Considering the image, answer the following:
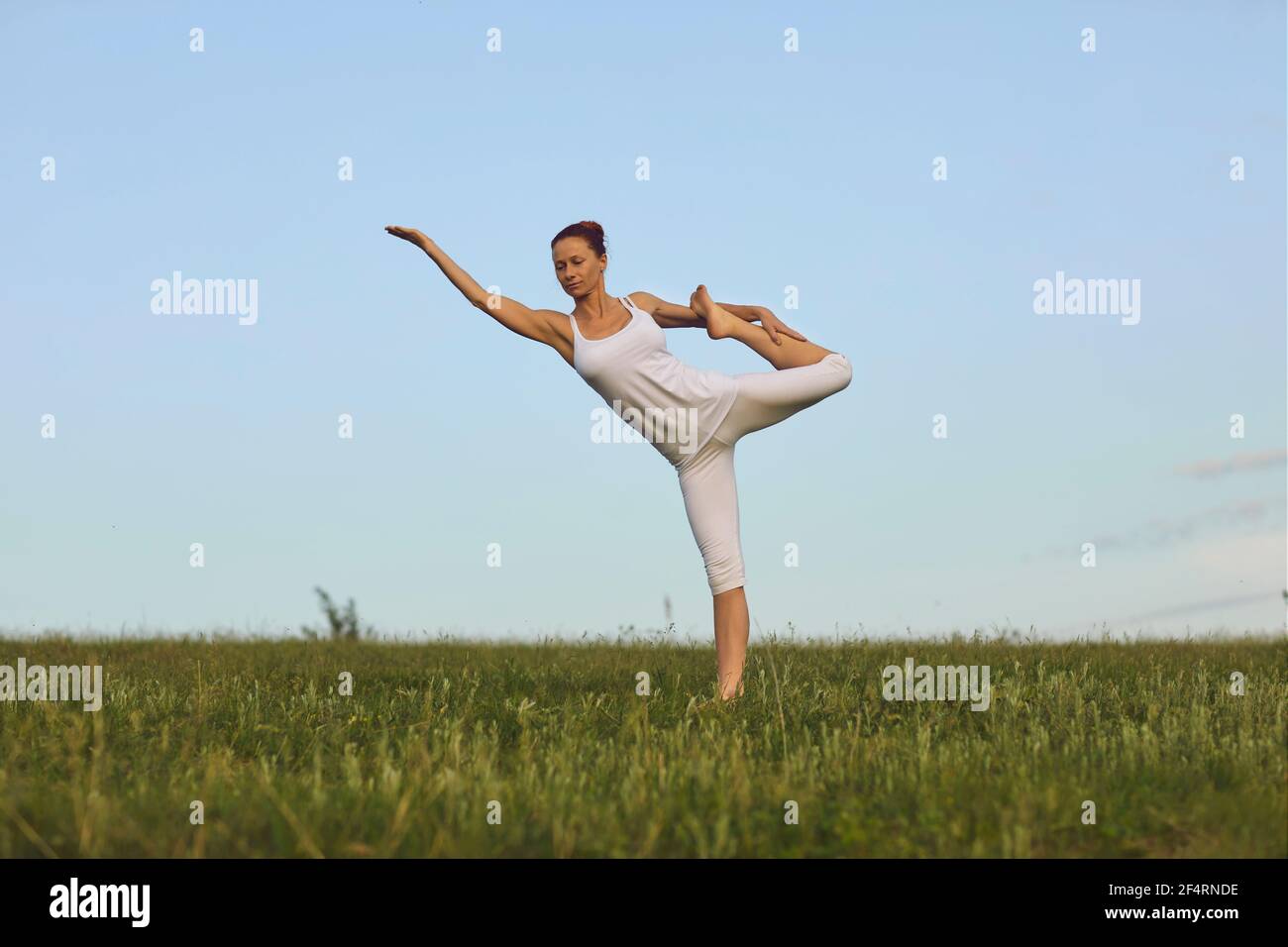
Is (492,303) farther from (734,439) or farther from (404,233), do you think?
(734,439)

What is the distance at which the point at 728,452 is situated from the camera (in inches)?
339

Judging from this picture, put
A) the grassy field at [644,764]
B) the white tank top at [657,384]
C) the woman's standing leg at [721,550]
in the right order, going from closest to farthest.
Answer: the grassy field at [644,764] < the white tank top at [657,384] < the woman's standing leg at [721,550]

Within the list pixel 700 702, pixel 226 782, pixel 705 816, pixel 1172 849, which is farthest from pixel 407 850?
pixel 700 702

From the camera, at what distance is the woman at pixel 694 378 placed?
8336 mm

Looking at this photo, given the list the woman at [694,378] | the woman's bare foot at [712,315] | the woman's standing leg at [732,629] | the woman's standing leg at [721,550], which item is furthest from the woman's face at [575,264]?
the woman's standing leg at [732,629]

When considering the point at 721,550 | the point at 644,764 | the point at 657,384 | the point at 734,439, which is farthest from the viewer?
the point at 734,439

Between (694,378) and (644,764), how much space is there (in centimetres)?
329

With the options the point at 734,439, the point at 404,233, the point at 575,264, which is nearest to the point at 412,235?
the point at 404,233

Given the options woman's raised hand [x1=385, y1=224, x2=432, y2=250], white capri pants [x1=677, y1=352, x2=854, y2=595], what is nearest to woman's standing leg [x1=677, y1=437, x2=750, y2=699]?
white capri pants [x1=677, y1=352, x2=854, y2=595]

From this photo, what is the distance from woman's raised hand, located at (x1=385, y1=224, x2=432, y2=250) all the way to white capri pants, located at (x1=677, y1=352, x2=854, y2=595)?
2.52m

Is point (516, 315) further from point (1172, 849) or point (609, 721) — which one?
point (1172, 849)

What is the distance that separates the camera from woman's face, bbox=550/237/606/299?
849cm

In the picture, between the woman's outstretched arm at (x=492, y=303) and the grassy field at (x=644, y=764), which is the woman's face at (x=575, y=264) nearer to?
the woman's outstretched arm at (x=492, y=303)

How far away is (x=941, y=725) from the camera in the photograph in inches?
297
